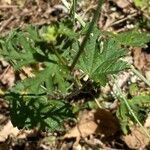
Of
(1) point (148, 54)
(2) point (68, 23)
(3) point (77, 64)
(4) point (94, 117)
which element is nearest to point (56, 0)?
(1) point (148, 54)

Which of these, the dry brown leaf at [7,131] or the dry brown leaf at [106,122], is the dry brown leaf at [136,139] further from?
the dry brown leaf at [7,131]

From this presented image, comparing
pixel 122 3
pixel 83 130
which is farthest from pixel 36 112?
pixel 122 3

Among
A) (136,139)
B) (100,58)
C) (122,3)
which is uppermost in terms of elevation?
(100,58)

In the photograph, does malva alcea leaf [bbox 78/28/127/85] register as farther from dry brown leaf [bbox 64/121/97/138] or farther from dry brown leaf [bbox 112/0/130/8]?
dry brown leaf [bbox 112/0/130/8]

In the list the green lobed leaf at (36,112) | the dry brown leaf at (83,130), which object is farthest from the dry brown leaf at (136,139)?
the green lobed leaf at (36,112)

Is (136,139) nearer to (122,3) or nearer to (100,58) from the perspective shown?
(100,58)

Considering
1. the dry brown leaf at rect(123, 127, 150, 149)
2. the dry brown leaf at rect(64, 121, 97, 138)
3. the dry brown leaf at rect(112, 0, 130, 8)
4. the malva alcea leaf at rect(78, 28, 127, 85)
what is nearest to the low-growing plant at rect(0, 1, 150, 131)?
the malva alcea leaf at rect(78, 28, 127, 85)
